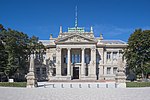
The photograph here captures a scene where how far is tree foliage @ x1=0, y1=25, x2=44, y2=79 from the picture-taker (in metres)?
45.3

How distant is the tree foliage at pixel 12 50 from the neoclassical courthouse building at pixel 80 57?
9266 millimetres

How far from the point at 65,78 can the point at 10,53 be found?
15755 mm

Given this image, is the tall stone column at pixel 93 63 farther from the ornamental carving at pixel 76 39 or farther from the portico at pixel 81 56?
the ornamental carving at pixel 76 39

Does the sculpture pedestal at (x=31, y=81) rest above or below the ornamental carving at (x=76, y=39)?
below

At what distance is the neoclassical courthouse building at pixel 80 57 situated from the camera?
57594mm

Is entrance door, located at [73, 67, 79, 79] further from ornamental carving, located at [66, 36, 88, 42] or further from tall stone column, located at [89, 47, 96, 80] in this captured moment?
ornamental carving, located at [66, 36, 88, 42]

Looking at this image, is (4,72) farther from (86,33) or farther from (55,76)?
(86,33)

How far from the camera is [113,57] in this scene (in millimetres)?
61031

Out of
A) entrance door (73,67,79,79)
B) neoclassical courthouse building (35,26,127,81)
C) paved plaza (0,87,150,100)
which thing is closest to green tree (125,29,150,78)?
neoclassical courthouse building (35,26,127,81)

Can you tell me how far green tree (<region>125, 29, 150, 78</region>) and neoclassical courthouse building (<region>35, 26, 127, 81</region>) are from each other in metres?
10.6

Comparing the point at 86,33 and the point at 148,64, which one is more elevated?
the point at 86,33

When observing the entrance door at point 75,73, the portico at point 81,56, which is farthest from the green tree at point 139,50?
the entrance door at point 75,73

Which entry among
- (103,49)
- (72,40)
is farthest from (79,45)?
(103,49)

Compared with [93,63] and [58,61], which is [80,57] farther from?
[58,61]
